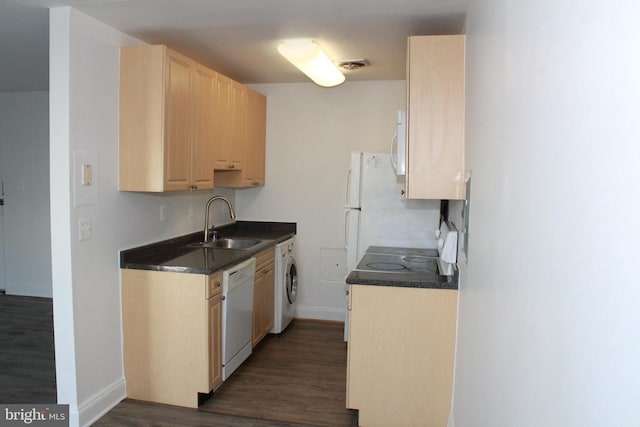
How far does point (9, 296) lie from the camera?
5.57m

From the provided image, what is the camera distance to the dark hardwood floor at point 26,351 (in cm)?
316

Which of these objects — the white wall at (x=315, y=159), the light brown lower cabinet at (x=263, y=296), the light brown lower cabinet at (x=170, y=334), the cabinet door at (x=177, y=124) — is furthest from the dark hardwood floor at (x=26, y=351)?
the white wall at (x=315, y=159)

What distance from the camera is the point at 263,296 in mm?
4102

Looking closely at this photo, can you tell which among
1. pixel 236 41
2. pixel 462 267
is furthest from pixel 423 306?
pixel 236 41

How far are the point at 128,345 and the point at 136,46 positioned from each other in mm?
2035

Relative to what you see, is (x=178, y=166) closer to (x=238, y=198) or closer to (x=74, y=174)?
(x=74, y=174)

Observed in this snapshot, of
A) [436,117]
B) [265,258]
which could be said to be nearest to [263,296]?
[265,258]

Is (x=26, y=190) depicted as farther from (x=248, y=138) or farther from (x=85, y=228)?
(x=85, y=228)

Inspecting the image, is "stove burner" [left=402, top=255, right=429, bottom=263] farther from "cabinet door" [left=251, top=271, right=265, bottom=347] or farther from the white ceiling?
the white ceiling

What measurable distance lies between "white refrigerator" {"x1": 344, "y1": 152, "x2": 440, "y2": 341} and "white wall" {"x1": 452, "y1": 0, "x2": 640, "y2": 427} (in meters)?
2.45

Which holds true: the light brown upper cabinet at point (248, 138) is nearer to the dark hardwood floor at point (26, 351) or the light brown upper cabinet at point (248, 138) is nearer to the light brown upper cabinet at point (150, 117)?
the light brown upper cabinet at point (150, 117)

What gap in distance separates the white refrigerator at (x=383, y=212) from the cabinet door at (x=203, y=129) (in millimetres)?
1339

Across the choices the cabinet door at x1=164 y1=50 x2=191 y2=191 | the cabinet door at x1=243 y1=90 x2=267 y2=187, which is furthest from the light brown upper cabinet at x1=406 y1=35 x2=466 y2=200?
the cabinet door at x1=243 y1=90 x2=267 y2=187

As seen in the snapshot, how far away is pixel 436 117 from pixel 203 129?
5.91 feet
